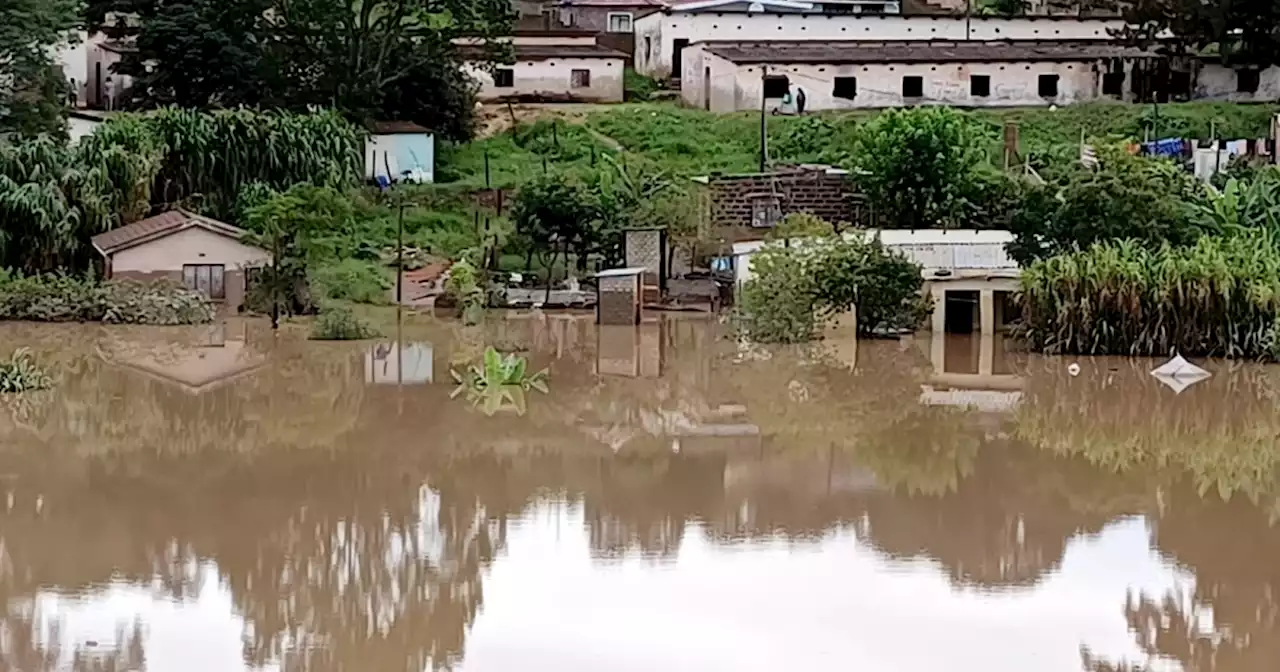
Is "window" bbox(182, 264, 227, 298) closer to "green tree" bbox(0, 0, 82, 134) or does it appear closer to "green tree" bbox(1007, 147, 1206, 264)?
"green tree" bbox(0, 0, 82, 134)

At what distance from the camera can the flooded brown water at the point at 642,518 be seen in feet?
32.3

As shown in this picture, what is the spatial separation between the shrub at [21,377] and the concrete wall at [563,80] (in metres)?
17.9

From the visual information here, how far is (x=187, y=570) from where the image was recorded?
36.7ft

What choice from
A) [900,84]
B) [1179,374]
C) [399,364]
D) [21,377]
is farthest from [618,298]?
[900,84]

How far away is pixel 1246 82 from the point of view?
1385 inches

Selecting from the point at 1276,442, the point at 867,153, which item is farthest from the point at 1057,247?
the point at 1276,442

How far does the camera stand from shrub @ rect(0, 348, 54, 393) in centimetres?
1797

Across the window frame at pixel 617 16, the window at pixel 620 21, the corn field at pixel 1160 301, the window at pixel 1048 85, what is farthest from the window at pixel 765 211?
the window at pixel 620 21

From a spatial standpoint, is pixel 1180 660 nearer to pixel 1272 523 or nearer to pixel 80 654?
pixel 1272 523

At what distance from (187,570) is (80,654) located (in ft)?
6.07

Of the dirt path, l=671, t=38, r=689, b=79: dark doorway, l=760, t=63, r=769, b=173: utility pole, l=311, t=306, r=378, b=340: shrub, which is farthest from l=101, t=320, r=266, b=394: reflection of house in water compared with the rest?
l=671, t=38, r=689, b=79: dark doorway

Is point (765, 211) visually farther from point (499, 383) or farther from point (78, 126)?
point (78, 126)

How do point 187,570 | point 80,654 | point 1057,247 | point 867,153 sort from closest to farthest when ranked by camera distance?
point 80,654
point 187,570
point 1057,247
point 867,153

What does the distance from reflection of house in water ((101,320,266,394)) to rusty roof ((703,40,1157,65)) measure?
14.6m
